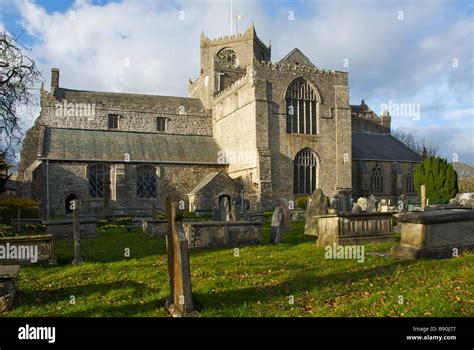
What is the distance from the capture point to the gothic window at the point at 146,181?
29.5 meters

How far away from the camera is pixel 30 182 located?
25.7 meters

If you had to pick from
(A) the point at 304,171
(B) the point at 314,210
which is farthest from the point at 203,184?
(B) the point at 314,210

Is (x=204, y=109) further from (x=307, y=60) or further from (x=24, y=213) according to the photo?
(x=24, y=213)

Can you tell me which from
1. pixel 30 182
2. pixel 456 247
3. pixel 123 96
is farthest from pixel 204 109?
pixel 456 247

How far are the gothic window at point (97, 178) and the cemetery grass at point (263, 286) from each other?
1894 cm

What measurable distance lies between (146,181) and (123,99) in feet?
32.4

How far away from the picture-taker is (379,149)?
37.7 meters

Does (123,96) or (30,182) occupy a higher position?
(123,96)

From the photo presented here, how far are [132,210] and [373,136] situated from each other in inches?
1041

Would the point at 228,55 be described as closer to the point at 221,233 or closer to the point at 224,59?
the point at 224,59

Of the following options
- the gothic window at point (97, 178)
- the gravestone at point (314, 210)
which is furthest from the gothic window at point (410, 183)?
the gothic window at point (97, 178)

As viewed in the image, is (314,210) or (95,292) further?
(314,210)

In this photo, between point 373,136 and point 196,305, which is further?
point 373,136

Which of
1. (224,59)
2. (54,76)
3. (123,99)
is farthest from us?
(224,59)
